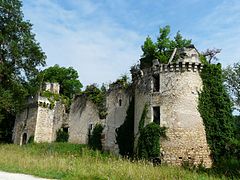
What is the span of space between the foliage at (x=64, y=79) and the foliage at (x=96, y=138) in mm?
18839

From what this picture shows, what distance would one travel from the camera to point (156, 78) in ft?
72.3

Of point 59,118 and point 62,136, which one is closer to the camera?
point 62,136

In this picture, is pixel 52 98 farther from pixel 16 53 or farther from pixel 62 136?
pixel 16 53

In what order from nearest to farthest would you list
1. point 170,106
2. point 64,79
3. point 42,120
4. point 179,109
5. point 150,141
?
1. point 150,141
2. point 179,109
3. point 170,106
4. point 42,120
5. point 64,79

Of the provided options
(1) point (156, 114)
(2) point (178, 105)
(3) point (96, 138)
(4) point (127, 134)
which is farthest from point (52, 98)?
(2) point (178, 105)

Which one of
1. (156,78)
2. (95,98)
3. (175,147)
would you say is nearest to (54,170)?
(175,147)

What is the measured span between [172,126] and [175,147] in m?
1.33

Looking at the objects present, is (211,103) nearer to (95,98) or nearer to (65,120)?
(95,98)

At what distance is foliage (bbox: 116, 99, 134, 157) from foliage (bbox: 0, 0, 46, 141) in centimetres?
941

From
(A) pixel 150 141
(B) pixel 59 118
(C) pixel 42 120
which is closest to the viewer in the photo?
(A) pixel 150 141

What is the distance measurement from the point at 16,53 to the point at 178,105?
15.1 meters

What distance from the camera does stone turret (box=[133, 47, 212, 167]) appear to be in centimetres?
1945

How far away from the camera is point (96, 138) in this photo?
2714 centimetres

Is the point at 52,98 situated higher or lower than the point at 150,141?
higher
